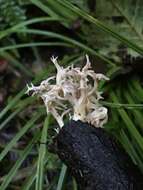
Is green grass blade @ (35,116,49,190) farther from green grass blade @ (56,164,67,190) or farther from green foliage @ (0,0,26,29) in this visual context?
green foliage @ (0,0,26,29)

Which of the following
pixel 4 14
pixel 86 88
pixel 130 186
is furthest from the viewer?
pixel 4 14

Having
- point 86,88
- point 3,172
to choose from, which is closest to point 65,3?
point 86,88

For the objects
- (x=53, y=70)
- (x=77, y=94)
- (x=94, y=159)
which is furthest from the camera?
(x=53, y=70)

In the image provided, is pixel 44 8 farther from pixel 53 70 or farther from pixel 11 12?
pixel 53 70

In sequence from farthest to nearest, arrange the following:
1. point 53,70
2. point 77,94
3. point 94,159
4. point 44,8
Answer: point 44,8, point 53,70, point 77,94, point 94,159

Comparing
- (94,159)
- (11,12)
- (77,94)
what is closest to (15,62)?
(11,12)

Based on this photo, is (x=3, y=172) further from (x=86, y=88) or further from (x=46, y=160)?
(x=86, y=88)

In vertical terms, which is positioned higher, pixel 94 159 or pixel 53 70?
pixel 53 70
